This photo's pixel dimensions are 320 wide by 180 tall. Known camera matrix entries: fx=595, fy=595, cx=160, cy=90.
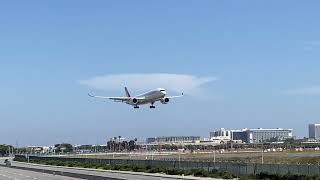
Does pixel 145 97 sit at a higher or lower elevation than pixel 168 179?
higher

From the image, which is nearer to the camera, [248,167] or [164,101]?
[164,101]

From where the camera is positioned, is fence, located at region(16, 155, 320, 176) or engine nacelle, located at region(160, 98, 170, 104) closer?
fence, located at region(16, 155, 320, 176)

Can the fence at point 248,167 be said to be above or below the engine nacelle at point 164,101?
below

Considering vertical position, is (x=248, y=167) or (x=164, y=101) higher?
(x=164, y=101)

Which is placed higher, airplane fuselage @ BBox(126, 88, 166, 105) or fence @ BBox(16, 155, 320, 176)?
airplane fuselage @ BBox(126, 88, 166, 105)

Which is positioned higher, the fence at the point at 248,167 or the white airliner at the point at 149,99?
the white airliner at the point at 149,99

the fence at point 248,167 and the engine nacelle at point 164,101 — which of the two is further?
the engine nacelle at point 164,101

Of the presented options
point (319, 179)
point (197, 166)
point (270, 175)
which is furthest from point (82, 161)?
point (319, 179)

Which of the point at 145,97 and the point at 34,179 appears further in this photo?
the point at 145,97

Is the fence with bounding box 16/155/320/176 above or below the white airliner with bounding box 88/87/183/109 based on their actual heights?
below

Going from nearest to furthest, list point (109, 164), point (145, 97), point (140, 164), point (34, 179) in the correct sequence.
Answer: point (34, 179)
point (145, 97)
point (140, 164)
point (109, 164)

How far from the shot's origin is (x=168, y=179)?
56.3 m

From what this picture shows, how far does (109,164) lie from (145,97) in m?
43.3

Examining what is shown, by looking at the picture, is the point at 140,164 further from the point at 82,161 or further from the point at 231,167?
the point at 82,161
